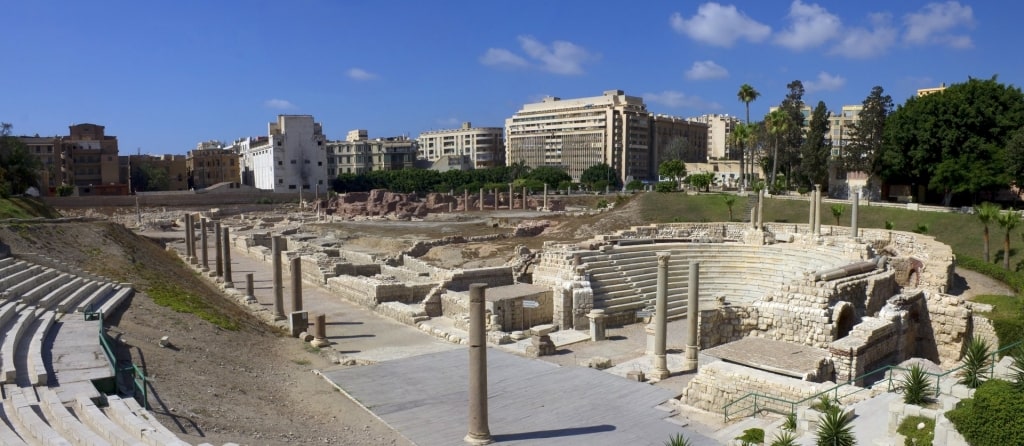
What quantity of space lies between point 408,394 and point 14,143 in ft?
187

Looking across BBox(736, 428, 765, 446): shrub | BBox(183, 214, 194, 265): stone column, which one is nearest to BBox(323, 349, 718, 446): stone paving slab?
BBox(736, 428, 765, 446): shrub

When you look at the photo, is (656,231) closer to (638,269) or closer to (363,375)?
(638,269)

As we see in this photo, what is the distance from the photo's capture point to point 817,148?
61719mm

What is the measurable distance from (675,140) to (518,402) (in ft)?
396

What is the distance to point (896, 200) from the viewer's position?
5834 cm

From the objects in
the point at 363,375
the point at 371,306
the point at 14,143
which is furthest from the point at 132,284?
the point at 14,143

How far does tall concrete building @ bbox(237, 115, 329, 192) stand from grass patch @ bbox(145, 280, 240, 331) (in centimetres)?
8097

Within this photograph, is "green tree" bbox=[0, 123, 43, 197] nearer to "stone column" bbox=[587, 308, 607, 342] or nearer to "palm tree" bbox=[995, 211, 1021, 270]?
"stone column" bbox=[587, 308, 607, 342]

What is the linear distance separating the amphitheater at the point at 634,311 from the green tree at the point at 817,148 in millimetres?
27868

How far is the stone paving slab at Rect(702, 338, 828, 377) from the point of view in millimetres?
16641

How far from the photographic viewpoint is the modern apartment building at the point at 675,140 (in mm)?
131250

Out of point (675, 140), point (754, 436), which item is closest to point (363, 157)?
point (675, 140)

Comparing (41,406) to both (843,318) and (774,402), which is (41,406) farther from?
(843,318)

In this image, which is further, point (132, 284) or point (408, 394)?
point (132, 284)
